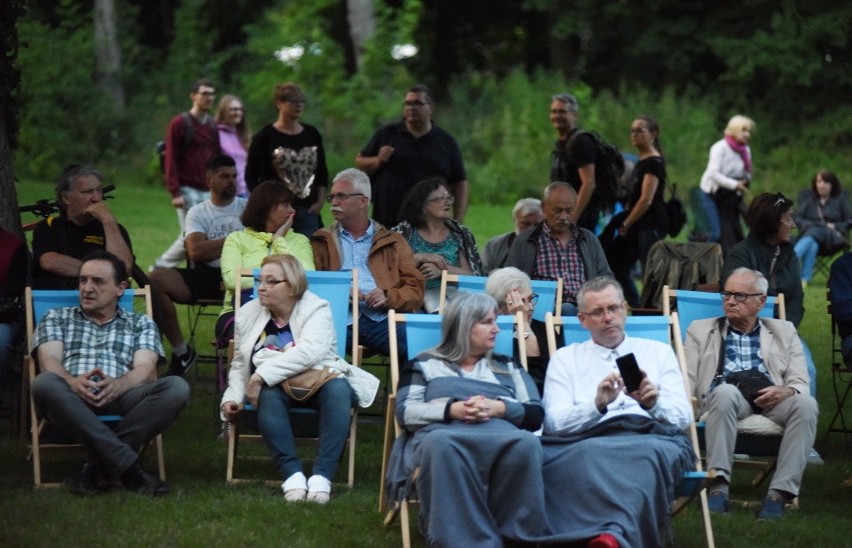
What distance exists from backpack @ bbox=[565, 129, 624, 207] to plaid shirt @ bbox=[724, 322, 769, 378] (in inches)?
136

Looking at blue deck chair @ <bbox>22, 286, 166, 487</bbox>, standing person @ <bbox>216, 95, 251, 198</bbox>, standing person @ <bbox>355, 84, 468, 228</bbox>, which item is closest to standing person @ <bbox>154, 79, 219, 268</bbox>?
standing person @ <bbox>216, 95, 251, 198</bbox>

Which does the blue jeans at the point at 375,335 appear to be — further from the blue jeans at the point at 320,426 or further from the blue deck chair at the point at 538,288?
the blue jeans at the point at 320,426

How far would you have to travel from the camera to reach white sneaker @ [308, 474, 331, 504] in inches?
276

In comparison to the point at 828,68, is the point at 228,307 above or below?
below

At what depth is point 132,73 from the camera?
25797 millimetres

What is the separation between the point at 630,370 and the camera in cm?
645

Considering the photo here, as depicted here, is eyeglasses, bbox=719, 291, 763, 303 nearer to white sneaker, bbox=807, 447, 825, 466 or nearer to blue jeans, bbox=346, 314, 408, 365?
white sneaker, bbox=807, 447, 825, 466

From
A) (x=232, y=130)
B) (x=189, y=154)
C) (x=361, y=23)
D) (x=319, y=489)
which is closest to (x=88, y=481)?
(x=319, y=489)

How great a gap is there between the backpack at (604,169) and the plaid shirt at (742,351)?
11.3ft

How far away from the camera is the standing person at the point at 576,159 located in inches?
426

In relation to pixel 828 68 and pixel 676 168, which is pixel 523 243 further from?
pixel 828 68

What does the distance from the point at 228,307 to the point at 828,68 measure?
61.7 feet

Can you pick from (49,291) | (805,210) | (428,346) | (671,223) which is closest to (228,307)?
(49,291)

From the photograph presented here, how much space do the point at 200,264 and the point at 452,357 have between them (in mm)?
3381
